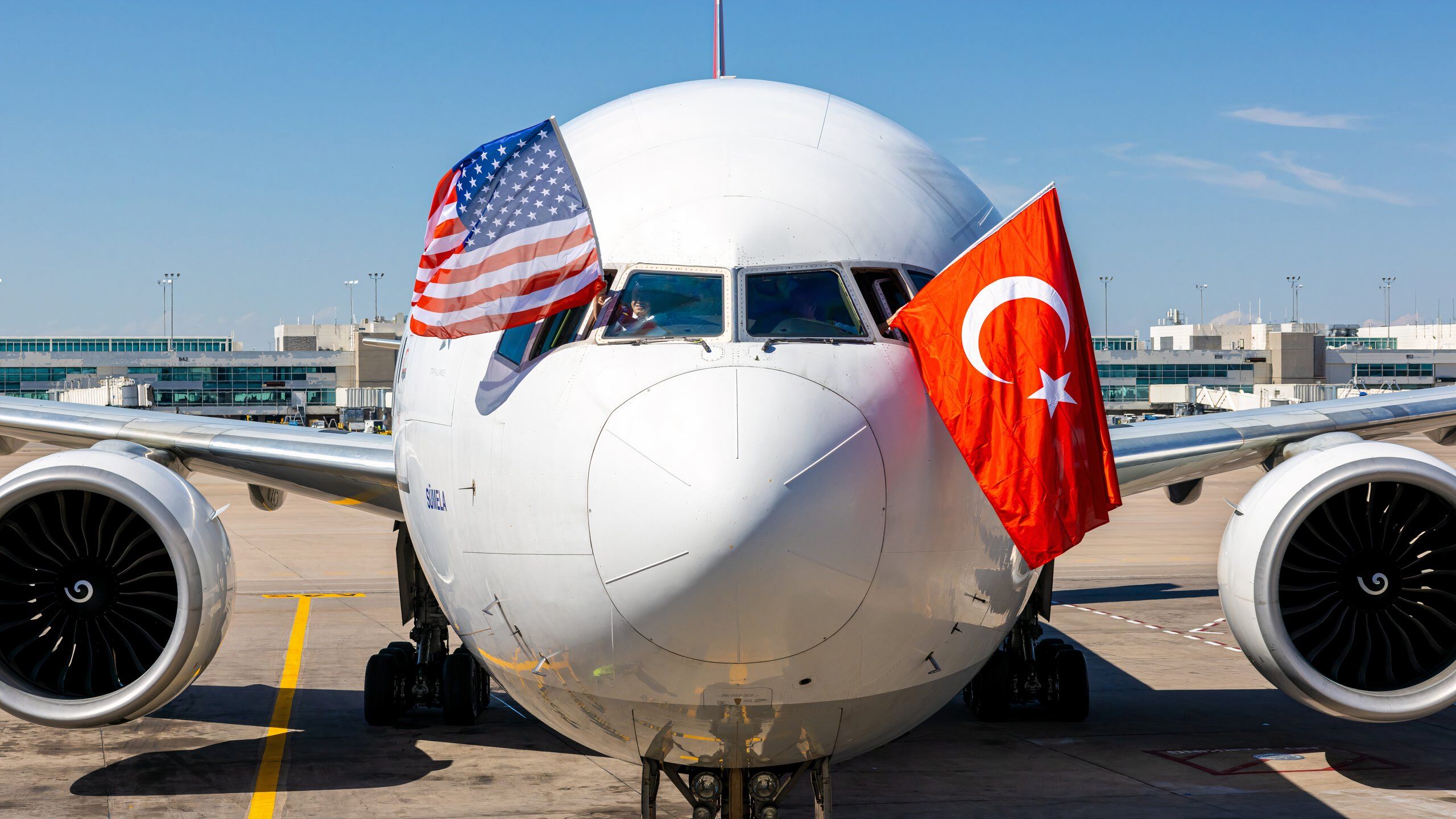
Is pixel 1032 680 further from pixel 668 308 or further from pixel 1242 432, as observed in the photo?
pixel 668 308

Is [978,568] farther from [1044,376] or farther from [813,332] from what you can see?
[813,332]

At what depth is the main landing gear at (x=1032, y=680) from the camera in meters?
11.8

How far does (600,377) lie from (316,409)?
102818 millimetres

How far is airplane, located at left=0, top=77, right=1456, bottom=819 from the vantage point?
502 cm

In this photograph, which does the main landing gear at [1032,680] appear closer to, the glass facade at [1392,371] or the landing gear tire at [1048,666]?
the landing gear tire at [1048,666]

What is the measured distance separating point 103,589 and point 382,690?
8.97 ft

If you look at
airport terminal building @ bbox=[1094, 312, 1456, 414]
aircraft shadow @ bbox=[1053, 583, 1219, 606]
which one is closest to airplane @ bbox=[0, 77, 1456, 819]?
aircraft shadow @ bbox=[1053, 583, 1219, 606]

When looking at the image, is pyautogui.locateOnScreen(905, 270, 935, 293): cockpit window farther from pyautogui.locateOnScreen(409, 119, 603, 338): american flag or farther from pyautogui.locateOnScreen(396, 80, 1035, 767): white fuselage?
pyautogui.locateOnScreen(409, 119, 603, 338): american flag

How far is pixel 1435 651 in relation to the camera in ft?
29.3

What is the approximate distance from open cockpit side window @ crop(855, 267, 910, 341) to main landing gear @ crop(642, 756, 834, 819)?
2047mm

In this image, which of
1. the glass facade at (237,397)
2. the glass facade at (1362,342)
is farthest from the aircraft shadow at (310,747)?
the glass facade at (1362,342)

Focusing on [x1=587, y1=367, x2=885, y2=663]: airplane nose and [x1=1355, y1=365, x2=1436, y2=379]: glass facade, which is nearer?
[x1=587, y1=367, x2=885, y2=663]: airplane nose

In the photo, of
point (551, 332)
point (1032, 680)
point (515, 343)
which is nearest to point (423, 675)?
point (1032, 680)

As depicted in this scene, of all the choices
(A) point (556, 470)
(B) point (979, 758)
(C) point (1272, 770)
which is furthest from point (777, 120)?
(C) point (1272, 770)
